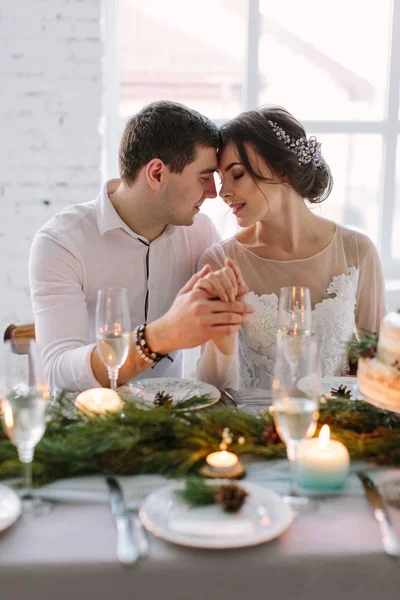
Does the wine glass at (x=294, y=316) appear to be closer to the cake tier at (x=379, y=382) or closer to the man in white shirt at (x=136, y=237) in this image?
the cake tier at (x=379, y=382)

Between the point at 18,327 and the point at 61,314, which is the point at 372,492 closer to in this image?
the point at 61,314

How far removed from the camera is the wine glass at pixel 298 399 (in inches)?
39.0

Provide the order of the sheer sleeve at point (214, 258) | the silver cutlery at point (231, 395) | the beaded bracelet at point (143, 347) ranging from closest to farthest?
1. the silver cutlery at point (231, 395)
2. the beaded bracelet at point (143, 347)
3. the sheer sleeve at point (214, 258)

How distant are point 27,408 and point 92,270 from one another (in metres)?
1.10

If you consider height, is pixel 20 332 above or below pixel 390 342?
below

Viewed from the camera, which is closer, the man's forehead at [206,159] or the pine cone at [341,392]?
the pine cone at [341,392]

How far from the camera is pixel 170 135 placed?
2.03 metres

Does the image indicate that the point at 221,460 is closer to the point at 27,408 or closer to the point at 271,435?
the point at 271,435

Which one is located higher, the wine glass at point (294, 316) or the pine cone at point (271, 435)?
the wine glass at point (294, 316)

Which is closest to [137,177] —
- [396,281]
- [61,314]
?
[61,314]

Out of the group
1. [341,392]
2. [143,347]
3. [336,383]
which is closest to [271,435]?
[341,392]

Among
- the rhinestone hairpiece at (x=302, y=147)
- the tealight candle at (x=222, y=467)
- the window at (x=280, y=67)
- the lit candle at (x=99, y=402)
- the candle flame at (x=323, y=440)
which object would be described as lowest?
the tealight candle at (x=222, y=467)

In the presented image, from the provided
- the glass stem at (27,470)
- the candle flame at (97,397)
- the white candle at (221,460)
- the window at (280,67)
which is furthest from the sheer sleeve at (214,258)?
the window at (280,67)

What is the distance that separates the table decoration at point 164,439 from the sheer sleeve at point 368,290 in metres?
0.96
